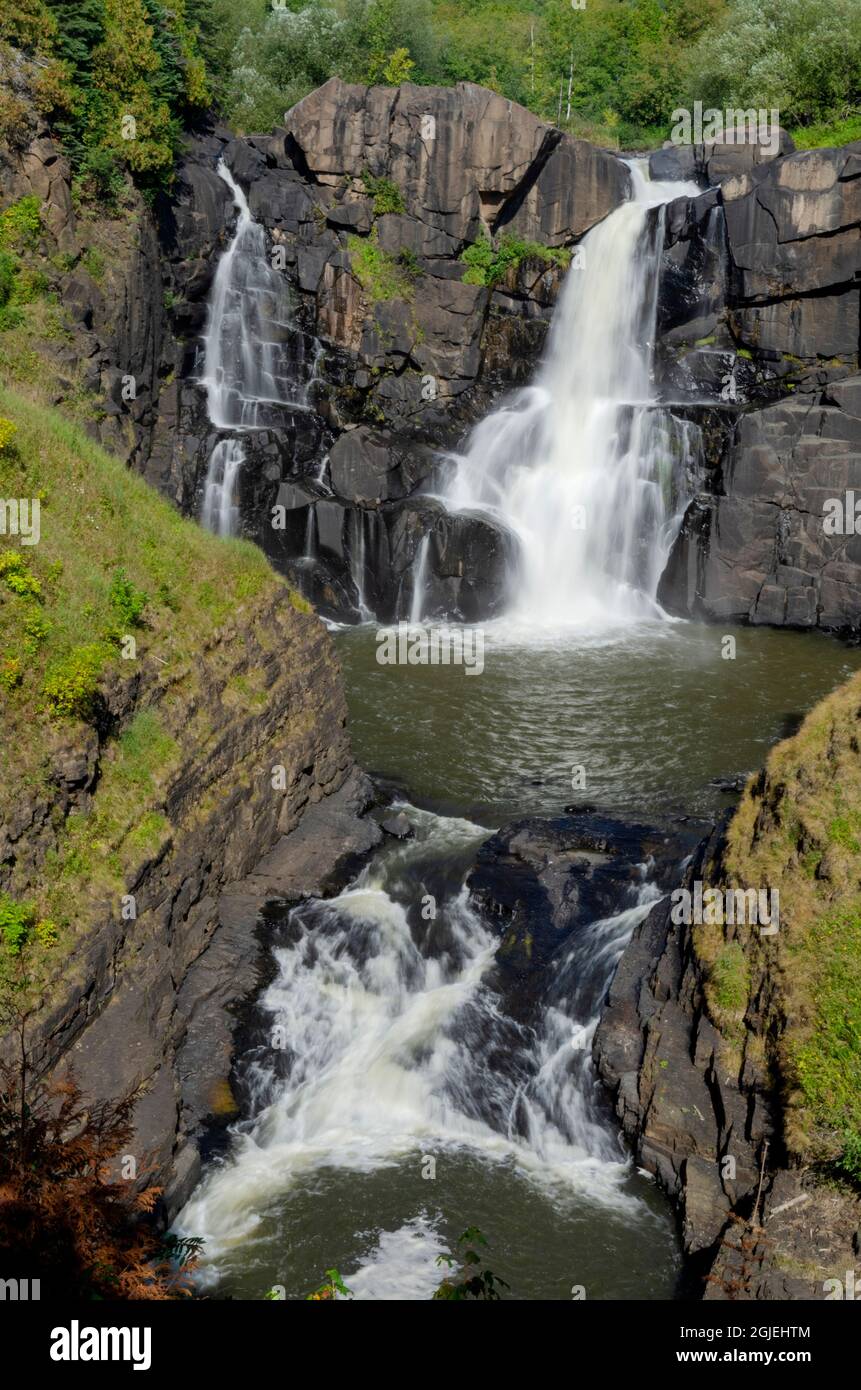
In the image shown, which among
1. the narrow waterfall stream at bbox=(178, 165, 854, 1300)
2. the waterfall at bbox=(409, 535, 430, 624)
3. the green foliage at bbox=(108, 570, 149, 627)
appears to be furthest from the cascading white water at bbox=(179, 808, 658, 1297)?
the waterfall at bbox=(409, 535, 430, 624)

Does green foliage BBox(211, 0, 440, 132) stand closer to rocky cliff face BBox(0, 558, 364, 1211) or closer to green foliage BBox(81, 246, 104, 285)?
green foliage BBox(81, 246, 104, 285)

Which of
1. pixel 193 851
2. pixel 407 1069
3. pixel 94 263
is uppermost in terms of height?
pixel 94 263

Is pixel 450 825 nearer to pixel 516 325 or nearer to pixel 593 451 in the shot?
pixel 593 451

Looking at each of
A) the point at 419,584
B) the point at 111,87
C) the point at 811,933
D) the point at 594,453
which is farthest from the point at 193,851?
the point at 111,87

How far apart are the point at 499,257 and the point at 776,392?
10.5 metres

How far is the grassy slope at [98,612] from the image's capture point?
13.7 metres

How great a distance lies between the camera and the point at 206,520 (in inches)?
1261

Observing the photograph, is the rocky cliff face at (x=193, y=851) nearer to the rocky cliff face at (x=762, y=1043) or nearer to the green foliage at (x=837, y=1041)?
the rocky cliff face at (x=762, y=1043)

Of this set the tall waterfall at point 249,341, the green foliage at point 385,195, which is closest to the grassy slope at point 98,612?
the tall waterfall at point 249,341

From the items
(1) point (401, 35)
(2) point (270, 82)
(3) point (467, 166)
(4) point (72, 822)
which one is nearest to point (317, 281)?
(3) point (467, 166)

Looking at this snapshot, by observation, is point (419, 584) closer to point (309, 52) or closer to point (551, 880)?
point (551, 880)

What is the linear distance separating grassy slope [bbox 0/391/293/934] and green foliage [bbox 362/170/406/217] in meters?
21.2

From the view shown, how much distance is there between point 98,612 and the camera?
52.1ft

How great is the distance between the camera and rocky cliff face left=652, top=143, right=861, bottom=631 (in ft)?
99.0
